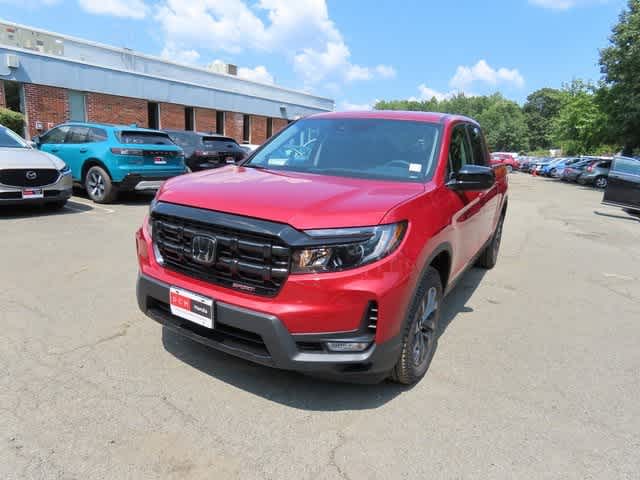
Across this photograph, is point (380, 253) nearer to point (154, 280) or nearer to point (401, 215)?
point (401, 215)

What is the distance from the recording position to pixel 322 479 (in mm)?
2236

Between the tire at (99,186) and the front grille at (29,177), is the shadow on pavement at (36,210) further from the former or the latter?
the front grille at (29,177)

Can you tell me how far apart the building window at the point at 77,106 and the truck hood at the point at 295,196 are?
19903mm

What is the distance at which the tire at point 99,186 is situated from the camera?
9258 millimetres

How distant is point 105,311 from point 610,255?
25.2 ft

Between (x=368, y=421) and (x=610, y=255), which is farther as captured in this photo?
(x=610, y=255)

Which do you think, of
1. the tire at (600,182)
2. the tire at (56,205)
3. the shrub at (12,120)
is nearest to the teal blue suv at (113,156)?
the tire at (56,205)

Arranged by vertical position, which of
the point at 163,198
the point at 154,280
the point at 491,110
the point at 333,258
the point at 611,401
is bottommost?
the point at 611,401

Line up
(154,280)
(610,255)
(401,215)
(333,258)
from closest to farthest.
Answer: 1. (333,258)
2. (401,215)
3. (154,280)
4. (610,255)

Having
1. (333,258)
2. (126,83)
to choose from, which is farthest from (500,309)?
(126,83)

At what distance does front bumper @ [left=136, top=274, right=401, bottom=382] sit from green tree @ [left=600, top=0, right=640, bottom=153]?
26030 mm

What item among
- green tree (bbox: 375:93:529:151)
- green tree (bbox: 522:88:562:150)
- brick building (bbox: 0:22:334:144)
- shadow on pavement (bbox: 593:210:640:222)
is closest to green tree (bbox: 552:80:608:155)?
shadow on pavement (bbox: 593:210:640:222)

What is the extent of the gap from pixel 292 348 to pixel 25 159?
712 cm

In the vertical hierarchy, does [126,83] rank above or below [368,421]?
above
